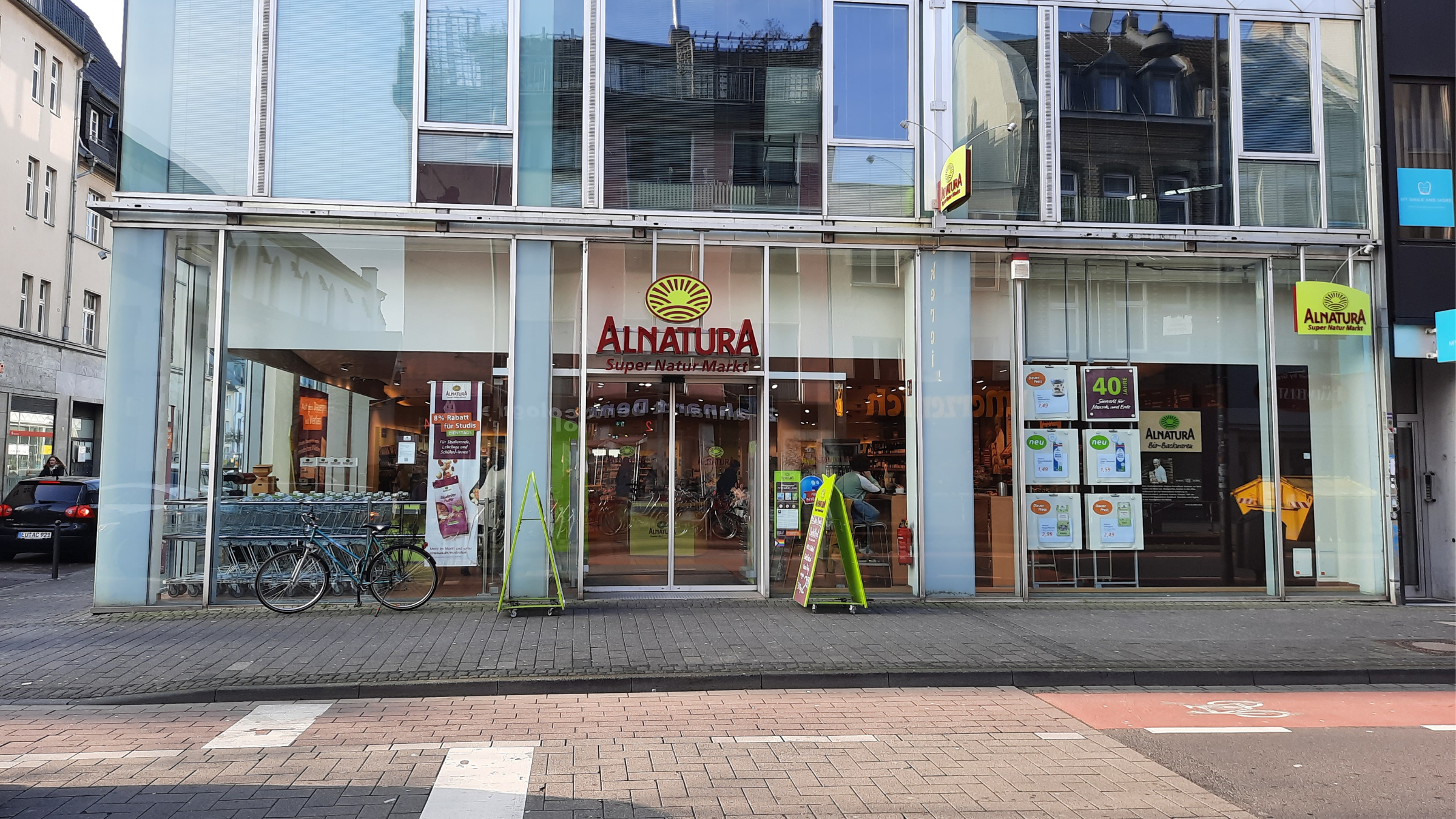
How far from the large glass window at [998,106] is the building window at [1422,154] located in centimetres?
465

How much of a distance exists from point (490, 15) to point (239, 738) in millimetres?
8883

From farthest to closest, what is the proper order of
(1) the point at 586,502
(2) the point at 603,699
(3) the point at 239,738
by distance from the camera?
(1) the point at 586,502 < (2) the point at 603,699 < (3) the point at 239,738

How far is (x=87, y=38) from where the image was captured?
103 feet

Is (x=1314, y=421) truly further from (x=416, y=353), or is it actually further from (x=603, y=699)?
(x=416, y=353)

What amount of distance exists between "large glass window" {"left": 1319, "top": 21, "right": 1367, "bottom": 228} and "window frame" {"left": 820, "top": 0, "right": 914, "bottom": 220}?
539 centimetres

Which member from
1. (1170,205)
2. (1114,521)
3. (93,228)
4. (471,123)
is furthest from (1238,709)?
(93,228)

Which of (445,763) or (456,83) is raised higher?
(456,83)

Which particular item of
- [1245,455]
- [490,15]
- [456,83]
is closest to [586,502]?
[456,83]

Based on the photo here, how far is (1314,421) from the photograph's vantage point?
502 inches

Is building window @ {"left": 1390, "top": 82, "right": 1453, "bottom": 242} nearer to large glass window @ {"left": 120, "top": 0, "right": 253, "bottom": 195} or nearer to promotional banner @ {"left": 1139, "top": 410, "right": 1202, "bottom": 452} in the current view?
promotional banner @ {"left": 1139, "top": 410, "right": 1202, "bottom": 452}

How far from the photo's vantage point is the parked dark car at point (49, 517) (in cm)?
1619

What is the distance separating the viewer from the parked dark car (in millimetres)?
16188

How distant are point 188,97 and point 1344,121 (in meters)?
14.9

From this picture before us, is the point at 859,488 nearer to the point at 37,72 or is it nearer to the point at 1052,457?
the point at 1052,457
